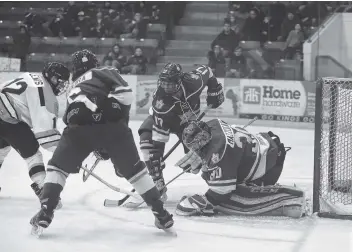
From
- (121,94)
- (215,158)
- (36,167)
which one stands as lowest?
(36,167)

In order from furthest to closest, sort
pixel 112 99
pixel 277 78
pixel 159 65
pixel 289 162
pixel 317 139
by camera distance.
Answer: pixel 159 65
pixel 277 78
pixel 289 162
pixel 317 139
pixel 112 99

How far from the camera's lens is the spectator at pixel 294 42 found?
9.00m

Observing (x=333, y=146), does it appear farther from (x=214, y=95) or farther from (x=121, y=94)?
(x=121, y=94)

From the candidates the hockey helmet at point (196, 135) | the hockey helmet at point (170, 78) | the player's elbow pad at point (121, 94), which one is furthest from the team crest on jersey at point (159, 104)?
the player's elbow pad at point (121, 94)

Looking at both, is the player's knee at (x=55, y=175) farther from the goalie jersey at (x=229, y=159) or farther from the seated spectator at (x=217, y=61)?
the seated spectator at (x=217, y=61)

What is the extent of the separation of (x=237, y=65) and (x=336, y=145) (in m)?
4.61

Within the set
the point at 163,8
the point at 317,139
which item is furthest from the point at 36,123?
the point at 163,8

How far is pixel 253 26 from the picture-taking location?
961cm

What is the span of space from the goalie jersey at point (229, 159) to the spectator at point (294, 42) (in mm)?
4957

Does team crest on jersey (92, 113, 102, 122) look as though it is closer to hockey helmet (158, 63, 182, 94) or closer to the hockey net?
hockey helmet (158, 63, 182, 94)

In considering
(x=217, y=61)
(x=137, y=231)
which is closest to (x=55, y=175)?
(x=137, y=231)

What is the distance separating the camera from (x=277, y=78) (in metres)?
8.58

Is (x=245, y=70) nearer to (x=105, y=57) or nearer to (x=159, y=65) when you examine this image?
(x=159, y=65)

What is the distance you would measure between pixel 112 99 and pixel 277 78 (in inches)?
209
